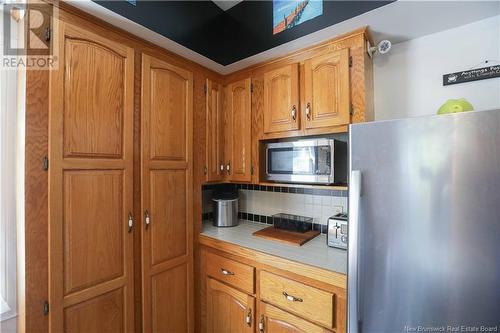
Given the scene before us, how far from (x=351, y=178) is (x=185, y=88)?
1256 mm

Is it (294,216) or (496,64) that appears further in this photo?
(294,216)

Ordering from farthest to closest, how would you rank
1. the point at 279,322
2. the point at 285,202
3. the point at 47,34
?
the point at 285,202 < the point at 279,322 < the point at 47,34

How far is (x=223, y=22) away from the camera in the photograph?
1.63m

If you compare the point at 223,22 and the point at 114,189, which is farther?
the point at 223,22

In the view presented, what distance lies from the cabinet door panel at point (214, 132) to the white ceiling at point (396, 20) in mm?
394

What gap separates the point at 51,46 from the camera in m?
1.03

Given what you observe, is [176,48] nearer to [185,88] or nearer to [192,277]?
[185,88]

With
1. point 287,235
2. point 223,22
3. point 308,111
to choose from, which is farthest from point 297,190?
point 223,22

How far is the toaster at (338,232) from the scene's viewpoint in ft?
4.46

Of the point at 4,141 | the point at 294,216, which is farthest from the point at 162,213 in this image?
the point at 294,216

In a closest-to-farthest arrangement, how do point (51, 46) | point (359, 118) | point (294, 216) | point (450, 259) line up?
1. point (450, 259)
2. point (51, 46)
3. point (359, 118)
4. point (294, 216)

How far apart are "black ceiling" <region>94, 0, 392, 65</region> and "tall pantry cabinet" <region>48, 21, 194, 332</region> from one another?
0.63 feet
